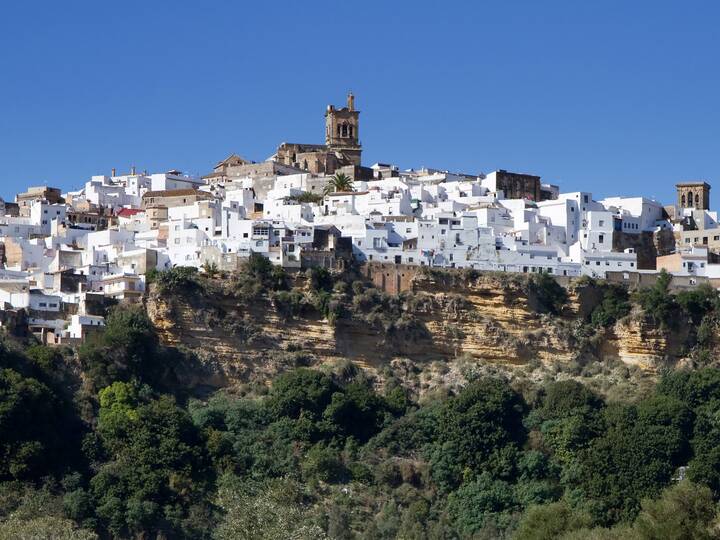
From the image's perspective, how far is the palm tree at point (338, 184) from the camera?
80062 mm

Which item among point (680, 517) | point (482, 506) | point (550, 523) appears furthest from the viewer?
point (482, 506)

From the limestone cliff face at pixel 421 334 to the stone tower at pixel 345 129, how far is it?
2063 cm

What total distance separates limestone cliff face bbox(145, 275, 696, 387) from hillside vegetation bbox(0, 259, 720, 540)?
0.11 m

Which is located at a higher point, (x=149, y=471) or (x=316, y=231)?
(x=316, y=231)

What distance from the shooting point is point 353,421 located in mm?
64500

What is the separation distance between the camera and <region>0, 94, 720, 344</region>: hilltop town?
68.4m

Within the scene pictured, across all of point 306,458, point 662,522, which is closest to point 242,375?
point 306,458

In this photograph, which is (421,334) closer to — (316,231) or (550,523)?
(316,231)

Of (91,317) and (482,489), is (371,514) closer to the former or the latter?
(482,489)

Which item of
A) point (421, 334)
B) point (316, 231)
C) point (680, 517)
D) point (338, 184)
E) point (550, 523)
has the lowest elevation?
point (550, 523)

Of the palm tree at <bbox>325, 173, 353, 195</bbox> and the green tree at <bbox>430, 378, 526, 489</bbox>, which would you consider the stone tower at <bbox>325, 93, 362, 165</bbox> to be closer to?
the palm tree at <bbox>325, 173, 353, 195</bbox>

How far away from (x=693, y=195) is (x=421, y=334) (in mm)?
17936

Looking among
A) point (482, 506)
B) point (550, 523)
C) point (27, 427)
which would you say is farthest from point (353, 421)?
point (550, 523)

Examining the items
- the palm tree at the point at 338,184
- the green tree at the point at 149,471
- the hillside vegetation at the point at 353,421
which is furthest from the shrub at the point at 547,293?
the green tree at the point at 149,471
